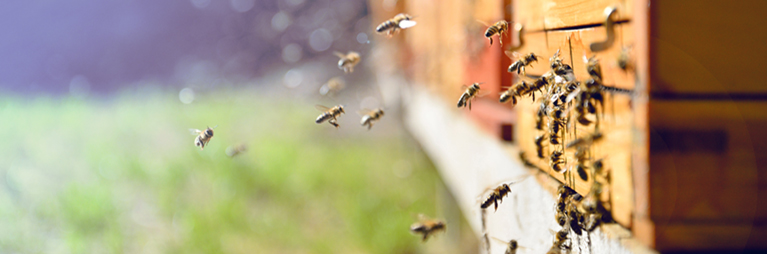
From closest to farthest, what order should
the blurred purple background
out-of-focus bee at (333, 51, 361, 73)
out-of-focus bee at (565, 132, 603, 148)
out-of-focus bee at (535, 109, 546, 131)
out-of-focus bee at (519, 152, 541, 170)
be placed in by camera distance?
out-of-focus bee at (565, 132, 603, 148), out-of-focus bee at (535, 109, 546, 131), out-of-focus bee at (519, 152, 541, 170), out-of-focus bee at (333, 51, 361, 73), the blurred purple background

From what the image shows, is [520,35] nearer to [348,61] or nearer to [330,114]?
[330,114]

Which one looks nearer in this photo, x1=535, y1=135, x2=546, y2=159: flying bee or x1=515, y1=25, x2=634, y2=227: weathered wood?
x1=515, y1=25, x2=634, y2=227: weathered wood

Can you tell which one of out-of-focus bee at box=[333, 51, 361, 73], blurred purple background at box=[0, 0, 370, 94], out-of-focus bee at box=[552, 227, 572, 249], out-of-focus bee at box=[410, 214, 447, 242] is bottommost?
out-of-focus bee at box=[552, 227, 572, 249]

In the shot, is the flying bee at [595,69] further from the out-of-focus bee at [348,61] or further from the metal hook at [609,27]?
the out-of-focus bee at [348,61]

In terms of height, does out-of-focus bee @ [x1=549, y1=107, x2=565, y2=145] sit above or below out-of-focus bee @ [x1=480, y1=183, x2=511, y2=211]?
above

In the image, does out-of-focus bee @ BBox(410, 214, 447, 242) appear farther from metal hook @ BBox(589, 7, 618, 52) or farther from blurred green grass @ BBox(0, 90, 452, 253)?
blurred green grass @ BBox(0, 90, 452, 253)

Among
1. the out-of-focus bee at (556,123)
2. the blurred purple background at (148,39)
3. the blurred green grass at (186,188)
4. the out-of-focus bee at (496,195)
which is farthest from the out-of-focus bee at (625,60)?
the blurred purple background at (148,39)

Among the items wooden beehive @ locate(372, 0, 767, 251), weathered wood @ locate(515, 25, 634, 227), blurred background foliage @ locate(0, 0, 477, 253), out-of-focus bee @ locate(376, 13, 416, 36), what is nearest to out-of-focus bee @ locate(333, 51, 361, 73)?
out-of-focus bee @ locate(376, 13, 416, 36)
